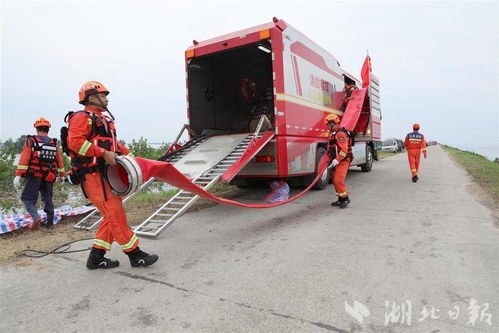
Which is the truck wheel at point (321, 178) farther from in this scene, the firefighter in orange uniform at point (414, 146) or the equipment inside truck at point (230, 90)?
the firefighter in orange uniform at point (414, 146)

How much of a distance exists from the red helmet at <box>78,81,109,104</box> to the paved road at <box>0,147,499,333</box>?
1788 millimetres

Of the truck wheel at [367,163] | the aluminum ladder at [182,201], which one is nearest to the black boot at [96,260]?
the aluminum ladder at [182,201]

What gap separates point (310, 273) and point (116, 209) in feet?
6.61

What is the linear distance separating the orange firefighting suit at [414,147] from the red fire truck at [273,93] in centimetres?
144

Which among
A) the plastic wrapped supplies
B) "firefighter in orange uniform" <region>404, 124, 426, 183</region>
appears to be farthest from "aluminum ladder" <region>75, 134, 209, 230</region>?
"firefighter in orange uniform" <region>404, 124, 426, 183</region>

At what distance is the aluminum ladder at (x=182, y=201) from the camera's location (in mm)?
4465

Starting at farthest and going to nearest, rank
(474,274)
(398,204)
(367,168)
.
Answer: (367,168)
(398,204)
(474,274)

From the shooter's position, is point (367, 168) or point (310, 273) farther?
point (367, 168)

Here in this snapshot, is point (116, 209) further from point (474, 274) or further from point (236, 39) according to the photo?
point (236, 39)

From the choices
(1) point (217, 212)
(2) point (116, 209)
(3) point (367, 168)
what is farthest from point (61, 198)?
(3) point (367, 168)

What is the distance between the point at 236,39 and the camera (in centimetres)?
640

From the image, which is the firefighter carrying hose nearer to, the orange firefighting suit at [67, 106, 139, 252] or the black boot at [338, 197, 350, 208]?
the black boot at [338, 197, 350, 208]

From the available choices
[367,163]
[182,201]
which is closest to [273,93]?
[182,201]

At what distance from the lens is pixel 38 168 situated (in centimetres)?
493
